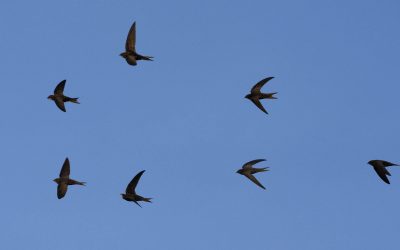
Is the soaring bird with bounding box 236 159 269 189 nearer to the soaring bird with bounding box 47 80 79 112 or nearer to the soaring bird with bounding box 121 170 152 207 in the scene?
the soaring bird with bounding box 121 170 152 207

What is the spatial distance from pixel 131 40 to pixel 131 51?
2.54 feet

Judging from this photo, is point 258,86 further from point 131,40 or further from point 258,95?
point 131,40

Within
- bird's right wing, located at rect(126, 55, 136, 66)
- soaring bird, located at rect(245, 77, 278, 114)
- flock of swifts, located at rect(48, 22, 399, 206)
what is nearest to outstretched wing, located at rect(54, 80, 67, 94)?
flock of swifts, located at rect(48, 22, 399, 206)

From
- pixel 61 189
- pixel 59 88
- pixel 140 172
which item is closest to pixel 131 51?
pixel 59 88

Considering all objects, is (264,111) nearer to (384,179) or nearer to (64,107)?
(384,179)

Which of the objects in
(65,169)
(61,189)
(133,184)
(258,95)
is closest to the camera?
(133,184)

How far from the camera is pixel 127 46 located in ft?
138

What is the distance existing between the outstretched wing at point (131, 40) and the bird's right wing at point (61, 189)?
8.22 meters

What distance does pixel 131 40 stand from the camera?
138ft

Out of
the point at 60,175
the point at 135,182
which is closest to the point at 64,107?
the point at 60,175

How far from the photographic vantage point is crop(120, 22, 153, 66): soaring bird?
41312 millimetres

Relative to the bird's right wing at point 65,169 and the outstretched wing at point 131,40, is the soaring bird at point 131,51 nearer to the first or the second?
the outstretched wing at point 131,40

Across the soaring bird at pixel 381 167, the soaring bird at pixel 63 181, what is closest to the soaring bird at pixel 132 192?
the soaring bird at pixel 63 181

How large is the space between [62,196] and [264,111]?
11985 millimetres
